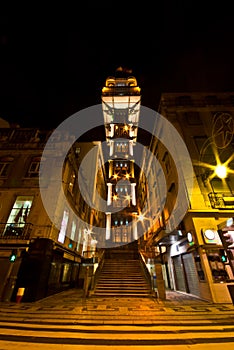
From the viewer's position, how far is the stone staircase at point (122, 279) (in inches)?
396

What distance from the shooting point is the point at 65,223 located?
13102 millimetres

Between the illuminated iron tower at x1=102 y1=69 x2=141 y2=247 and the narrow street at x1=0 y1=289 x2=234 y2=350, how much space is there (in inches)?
739

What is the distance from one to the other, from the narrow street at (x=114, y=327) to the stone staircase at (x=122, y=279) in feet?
8.76

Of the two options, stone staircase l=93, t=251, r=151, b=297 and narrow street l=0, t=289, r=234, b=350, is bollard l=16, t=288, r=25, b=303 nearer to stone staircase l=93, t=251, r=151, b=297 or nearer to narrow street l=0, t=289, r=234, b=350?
narrow street l=0, t=289, r=234, b=350

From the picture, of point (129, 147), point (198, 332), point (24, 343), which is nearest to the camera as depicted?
point (24, 343)

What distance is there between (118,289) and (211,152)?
13270 millimetres

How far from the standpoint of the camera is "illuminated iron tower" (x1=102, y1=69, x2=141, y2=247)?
1048 inches

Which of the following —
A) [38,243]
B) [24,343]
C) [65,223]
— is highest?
[65,223]

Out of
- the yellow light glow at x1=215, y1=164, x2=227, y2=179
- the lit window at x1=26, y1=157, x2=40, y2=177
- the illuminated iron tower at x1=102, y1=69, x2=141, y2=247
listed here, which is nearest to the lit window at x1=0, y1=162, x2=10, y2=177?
the lit window at x1=26, y1=157, x2=40, y2=177

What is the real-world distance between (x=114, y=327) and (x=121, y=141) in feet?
101

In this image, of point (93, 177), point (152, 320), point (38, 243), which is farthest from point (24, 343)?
point (93, 177)

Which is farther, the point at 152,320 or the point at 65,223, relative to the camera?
the point at 65,223

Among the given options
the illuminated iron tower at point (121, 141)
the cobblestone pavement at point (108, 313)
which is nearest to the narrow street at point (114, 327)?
the cobblestone pavement at point (108, 313)

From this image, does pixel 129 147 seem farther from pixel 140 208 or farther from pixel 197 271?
pixel 197 271
